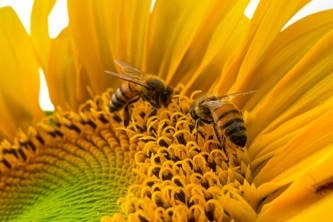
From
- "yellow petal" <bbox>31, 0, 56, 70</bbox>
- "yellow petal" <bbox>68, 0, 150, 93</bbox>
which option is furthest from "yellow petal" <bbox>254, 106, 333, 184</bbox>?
"yellow petal" <bbox>31, 0, 56, 70</bbox>

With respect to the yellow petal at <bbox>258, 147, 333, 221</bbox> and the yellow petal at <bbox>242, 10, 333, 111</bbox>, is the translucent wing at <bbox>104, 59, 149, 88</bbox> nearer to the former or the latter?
the yellow petal at <bbox>242, 10, 333, 111</bbox>

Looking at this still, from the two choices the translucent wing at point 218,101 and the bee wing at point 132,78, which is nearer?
the translucent wing at point 218,101

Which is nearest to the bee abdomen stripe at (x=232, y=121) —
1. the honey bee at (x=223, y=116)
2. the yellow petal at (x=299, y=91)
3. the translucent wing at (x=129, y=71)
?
the honey bee at (x=223, y=116)

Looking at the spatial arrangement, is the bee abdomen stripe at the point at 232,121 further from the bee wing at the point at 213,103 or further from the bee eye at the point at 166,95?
the bee eye at the point at 166,95

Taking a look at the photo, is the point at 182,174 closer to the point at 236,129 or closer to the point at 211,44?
the point at 236,129

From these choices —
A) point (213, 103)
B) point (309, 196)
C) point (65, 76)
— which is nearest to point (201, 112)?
point (213, 103)
